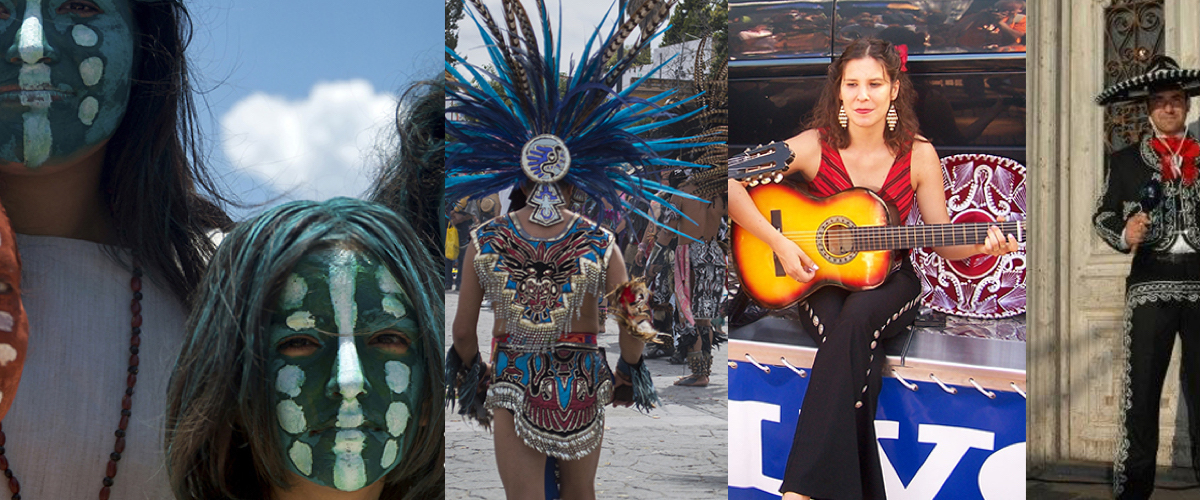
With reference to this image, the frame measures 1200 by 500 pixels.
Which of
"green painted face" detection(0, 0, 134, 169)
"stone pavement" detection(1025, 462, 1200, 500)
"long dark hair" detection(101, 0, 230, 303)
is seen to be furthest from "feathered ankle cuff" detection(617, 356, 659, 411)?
"green painted face" detection(0, 0, 134, 169)

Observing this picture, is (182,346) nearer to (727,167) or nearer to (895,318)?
(727,167)

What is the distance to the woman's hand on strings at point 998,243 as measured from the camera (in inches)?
152

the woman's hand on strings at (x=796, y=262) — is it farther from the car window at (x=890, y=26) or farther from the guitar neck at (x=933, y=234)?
the car window at (x=890, y=26)

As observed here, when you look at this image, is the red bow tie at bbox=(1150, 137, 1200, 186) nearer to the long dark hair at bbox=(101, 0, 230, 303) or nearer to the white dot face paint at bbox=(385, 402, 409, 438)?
the white dot face paint at bbox=(385, 402, 409, 438)

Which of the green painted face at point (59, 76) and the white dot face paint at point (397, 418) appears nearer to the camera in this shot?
the green painted face at point (59, 76)

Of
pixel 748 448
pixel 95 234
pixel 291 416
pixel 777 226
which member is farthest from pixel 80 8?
pixel 748 448

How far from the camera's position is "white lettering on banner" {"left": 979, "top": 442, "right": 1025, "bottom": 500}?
384cm

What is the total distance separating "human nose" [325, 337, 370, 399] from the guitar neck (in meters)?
2.20

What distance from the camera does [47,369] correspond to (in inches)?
124

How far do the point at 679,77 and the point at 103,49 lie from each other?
2.25 meters

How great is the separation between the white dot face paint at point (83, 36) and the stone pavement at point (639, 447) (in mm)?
1803

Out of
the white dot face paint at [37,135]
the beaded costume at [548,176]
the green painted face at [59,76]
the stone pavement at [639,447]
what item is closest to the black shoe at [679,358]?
the stone pavement at [639,447]

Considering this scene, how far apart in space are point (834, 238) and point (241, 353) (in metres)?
2.44

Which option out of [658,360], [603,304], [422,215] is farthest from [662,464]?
[422,215]
